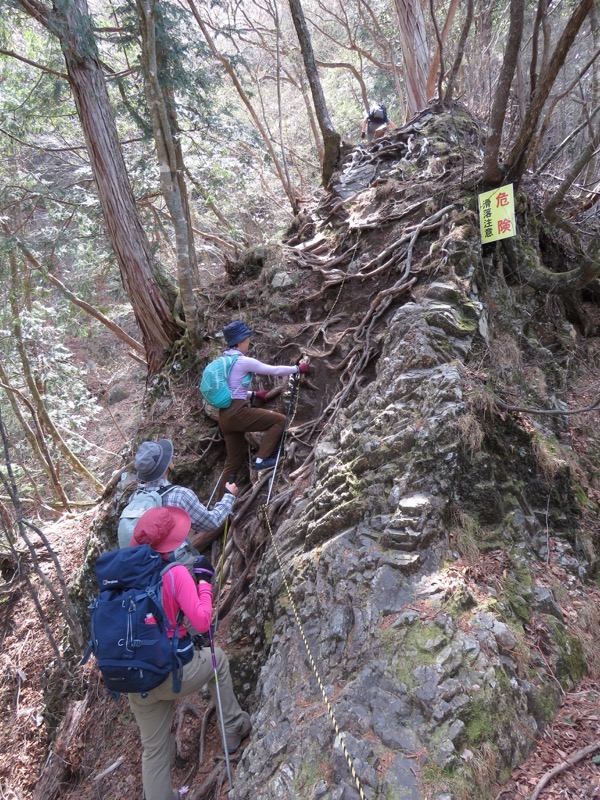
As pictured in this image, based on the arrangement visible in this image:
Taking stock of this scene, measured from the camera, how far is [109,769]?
181 inches

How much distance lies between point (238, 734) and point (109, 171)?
6671 millimetres

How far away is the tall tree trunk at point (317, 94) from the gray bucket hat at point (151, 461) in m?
6.59

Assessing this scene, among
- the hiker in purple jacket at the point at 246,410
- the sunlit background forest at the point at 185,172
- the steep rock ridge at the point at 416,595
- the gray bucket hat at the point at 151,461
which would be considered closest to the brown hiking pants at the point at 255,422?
the hiker in purple jacket at the point at 246,410

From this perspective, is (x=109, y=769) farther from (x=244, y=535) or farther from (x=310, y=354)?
(x=310, y=354)

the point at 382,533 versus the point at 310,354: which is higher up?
the point at 310,354

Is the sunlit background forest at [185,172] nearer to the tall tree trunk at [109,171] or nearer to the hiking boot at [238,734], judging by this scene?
the tall tree trunk at [109,171]

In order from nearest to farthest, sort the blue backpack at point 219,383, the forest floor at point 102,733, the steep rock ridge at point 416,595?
1. the forest floor at point 102,733
2. the steep rock ridge at point 416,595
3. the blue backpack at point 219,383

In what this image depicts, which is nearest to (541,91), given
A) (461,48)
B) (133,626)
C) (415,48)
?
(461,48)

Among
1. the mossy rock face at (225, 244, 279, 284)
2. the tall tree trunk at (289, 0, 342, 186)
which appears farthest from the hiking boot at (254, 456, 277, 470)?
the tall tree trunk at (289, 0, 342, 186)

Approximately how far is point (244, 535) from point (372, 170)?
6.19 meters

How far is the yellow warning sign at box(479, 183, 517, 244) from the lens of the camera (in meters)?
4.41

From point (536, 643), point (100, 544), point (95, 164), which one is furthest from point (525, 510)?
point (95, 164)

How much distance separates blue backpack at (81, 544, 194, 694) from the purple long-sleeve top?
8.18ft

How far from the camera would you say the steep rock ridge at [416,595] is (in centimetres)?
250
